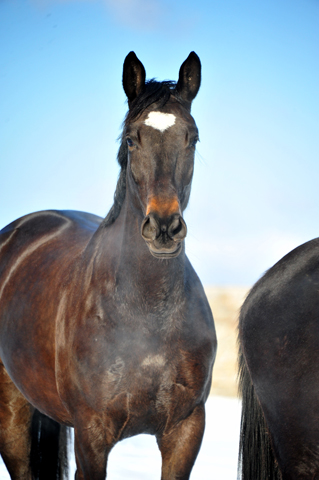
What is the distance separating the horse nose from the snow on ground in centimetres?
223

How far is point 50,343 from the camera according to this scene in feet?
8.65

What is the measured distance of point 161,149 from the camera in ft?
6.88

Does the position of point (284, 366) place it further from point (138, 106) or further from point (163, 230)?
point (138, 106)

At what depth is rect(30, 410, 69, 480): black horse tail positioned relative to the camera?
11.0 ft

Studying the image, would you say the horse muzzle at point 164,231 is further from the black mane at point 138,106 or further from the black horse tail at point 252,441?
the black horse tail at point 252,441

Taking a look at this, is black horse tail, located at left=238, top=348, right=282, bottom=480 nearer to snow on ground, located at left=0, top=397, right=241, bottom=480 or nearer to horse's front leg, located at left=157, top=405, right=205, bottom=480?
horse's front leg, located at left=157, top=405, right=205, bottom=480

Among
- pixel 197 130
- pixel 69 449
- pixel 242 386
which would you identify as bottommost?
pixel 69 449

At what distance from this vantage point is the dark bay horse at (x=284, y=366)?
1811 millimetres

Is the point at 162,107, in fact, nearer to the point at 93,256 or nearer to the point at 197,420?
the point at 93,256

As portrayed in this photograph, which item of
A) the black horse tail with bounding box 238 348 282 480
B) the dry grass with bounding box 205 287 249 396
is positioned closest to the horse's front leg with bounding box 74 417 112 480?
the black horse tail with bounding box 238 348 282 480

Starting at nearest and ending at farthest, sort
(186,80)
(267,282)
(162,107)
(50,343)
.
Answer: (267,282)
(162,107)
(186,80)
(50,343)

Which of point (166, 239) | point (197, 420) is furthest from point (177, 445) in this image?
point (166, 239)

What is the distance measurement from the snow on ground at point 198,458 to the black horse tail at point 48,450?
9 centimetres

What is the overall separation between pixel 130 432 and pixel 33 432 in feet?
4.75
